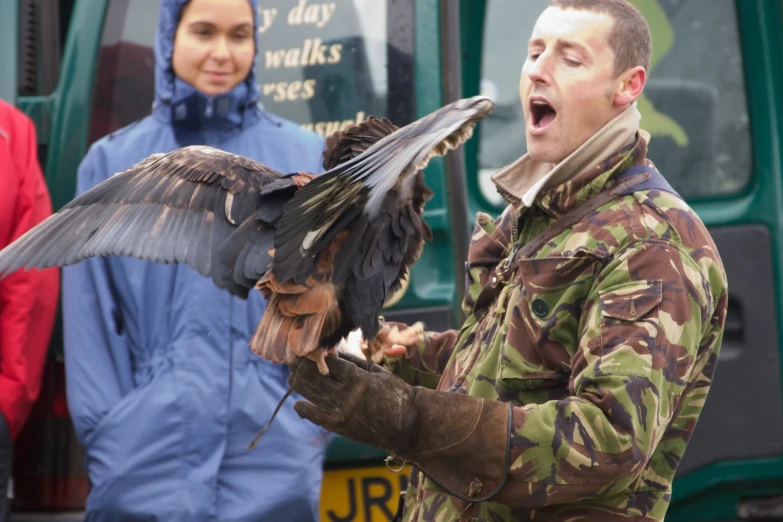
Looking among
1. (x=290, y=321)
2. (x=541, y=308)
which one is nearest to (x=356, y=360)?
(x=290, y=321)

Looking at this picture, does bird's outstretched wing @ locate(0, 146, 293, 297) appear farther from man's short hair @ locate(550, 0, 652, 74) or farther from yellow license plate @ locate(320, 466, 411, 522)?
yellow license plate @ locate(320, 466, 411, 522)

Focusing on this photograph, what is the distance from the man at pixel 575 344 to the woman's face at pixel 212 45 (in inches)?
54.4

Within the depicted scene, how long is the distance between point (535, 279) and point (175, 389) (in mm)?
1451

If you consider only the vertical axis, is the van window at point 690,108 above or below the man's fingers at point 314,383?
above

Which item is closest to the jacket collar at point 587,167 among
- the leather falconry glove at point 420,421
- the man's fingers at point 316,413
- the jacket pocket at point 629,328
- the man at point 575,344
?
the man at point 575,344

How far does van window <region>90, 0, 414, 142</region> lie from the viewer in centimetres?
371

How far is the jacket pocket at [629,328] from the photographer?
6.29 feet

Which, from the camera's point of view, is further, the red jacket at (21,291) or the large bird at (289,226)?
the red jacket at (21,291)

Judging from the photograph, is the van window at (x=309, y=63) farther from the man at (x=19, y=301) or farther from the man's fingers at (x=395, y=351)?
the man's fingers at (x=395, y=351)

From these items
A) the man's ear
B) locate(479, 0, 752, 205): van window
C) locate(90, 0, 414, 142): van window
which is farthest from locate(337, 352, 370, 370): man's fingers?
locate(479, 0, 752, 205): van window

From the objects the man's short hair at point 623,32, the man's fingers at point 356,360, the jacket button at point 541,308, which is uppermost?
the man's short hair at point 623,32

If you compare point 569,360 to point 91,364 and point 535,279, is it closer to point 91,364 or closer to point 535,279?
point 535,279

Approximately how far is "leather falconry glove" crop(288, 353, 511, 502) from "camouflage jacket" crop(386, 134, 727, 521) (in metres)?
0.04

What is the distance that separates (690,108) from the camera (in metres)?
4.36
